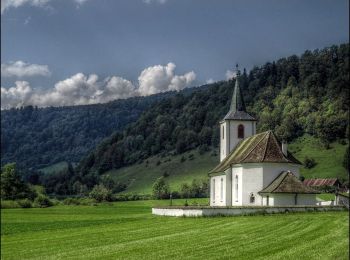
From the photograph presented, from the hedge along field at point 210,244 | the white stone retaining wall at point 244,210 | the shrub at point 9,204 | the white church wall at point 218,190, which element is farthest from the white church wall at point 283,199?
the shrub at point 9,204

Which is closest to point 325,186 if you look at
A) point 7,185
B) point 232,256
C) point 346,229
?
point 7,185

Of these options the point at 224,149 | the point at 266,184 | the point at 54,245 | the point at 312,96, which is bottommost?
the point at 54,245

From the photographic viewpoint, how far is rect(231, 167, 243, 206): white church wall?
213ft

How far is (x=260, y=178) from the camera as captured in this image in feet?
204

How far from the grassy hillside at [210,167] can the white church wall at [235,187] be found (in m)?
75.2

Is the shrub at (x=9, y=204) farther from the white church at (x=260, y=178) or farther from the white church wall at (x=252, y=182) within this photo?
the white church wall at (x=252, y=182)

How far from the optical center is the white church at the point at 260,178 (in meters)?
57.7

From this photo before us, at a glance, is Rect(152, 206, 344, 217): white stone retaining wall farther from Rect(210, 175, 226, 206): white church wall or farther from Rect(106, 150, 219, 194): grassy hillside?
Rect(106, 150, 219, 194): grassy hillside

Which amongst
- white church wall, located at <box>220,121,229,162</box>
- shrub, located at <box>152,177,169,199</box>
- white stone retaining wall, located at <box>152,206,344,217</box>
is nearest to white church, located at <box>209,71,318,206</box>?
white church wall, located at <box>220,121,229,162</box>

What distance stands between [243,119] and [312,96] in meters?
105

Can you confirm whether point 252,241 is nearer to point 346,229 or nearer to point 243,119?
point 346,229

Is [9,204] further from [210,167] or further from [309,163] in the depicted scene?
[210,167]

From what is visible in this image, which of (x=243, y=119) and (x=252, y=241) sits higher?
(x=243, y=119)

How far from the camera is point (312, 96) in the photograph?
180 metres
